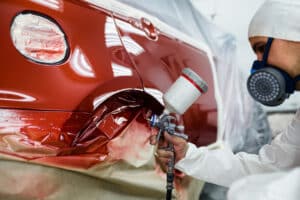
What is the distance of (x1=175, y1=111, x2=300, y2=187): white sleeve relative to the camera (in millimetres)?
1670

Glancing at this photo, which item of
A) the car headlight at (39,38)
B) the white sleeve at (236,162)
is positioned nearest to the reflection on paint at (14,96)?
the car headlight at (39,38)

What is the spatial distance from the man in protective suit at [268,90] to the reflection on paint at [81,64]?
31 centimetres

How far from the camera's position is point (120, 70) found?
1.52 meters

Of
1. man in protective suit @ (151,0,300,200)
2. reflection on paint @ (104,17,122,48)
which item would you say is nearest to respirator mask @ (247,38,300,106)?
man in protective suit @ (151,0,300,200)

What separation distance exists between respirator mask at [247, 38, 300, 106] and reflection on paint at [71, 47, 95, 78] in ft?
1.79

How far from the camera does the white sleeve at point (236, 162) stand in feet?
5.48

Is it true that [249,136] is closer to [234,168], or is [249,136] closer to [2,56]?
[234,168]

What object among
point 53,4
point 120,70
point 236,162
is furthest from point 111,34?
point 236,162

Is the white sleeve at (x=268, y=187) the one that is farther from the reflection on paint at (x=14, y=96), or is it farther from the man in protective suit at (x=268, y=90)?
the reflection on paint at (x=14, y=96)

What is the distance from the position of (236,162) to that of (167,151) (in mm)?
348

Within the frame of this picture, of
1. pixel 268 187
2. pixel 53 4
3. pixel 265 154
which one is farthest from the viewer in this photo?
pixel 265 154

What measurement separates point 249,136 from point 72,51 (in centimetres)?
186

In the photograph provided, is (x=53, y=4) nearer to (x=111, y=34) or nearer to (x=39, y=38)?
(x=39, y=38)

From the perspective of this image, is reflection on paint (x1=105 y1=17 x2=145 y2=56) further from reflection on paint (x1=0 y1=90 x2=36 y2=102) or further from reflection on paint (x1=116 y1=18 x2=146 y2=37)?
reflection on paint (x1=0 y1=90 x2=36 y2=102)
